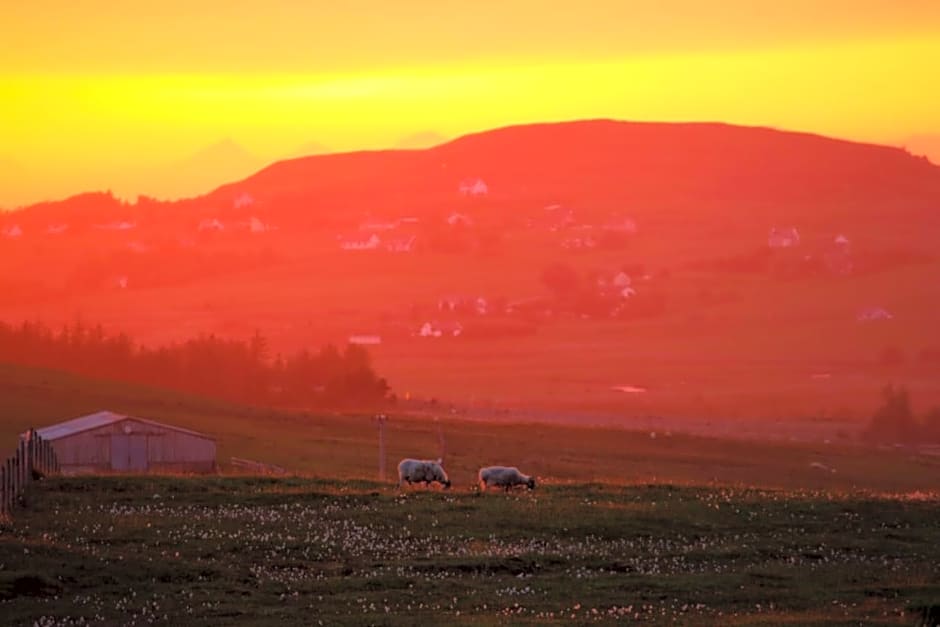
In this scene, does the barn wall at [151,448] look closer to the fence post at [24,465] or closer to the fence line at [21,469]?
the fence line at [21,469]

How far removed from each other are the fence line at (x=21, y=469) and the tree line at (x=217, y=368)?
382 feet

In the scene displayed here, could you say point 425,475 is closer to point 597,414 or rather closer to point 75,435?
point 75,435

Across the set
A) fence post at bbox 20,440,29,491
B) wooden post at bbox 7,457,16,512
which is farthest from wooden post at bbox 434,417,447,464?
wooden post at bbox 7,457,16,512

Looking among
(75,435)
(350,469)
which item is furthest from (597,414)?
(75,435)

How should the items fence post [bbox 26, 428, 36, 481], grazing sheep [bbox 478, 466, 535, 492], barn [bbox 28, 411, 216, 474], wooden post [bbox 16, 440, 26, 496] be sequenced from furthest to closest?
barn [bbox 28, 411, 216, 474]
grazing sheep [bbox 478, 466, 535, 492]
fence post [bbox 26, 428, 36, 481]
wooden post [bbox 16, 440, 26, 496]

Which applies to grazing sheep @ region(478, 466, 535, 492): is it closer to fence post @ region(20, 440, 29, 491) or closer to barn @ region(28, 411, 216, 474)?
fence post @ region(20, 440, 29, 491)

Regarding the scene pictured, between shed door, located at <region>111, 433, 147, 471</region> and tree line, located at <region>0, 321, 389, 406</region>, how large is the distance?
81.6 m

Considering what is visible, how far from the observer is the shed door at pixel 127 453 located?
82500mm

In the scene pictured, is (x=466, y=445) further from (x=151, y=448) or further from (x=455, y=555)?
(x=455, y=555)

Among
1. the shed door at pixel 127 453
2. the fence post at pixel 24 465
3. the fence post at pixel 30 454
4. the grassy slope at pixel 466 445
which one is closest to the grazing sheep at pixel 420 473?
the fence post at pixel 30 454

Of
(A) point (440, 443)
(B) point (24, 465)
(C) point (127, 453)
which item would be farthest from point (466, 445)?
(B) point (24, 465)

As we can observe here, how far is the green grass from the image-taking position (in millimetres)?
26359

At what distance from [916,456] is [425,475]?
9672 cm

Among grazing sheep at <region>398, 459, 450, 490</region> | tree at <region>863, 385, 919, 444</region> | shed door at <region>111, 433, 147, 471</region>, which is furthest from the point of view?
tree at <region>863, 385, 919, 444</region>
